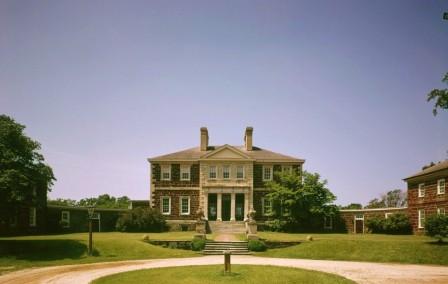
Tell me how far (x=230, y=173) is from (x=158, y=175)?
7996 mm

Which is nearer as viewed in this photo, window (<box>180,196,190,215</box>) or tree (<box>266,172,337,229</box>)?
tree (<box>266,172,337,229</box>)

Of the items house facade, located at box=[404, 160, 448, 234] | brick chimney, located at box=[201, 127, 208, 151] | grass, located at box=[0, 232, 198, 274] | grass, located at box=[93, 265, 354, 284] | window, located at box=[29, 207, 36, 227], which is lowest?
grass, located at box=[0, 232, 198, 274]

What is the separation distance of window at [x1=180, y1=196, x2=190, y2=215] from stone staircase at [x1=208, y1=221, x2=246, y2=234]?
3913mm

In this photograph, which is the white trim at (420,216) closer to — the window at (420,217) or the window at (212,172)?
the window at (420,217)

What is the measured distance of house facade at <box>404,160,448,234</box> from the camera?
33.9 m

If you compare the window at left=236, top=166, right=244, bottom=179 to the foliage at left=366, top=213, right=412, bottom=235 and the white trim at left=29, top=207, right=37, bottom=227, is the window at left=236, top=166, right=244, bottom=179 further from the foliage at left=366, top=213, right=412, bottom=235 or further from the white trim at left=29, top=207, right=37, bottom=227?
the white trim at left=29, top=207, right=37, bottom=227

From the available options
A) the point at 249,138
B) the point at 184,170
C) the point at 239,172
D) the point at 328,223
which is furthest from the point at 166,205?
the point at 328,223

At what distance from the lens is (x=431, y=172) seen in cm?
3525

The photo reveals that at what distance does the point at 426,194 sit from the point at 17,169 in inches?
1315

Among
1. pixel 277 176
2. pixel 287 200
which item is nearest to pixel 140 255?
pixel 287 200

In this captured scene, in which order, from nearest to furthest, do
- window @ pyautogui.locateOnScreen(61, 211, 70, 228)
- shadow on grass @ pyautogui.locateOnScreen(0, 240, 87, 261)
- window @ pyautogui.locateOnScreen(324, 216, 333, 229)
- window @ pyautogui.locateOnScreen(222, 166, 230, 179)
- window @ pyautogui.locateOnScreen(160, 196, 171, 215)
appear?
shadow on grass @ pyautogui.locateOnScreen(0, 240, 87, 261) < window @ pyautogui.locateOnScreen(61, 211, 70, 228) < window @ pyautogui.locateOnScreen(324, 216, 333, 229) < window @ pyautogui.locateOnScreen(222, 166, 230, 179) < window @ pyautogui.locateOnScreen(160, 196, 171, 215)

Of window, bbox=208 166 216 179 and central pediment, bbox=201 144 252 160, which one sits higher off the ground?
central pediment, bbox=201 144 252 160

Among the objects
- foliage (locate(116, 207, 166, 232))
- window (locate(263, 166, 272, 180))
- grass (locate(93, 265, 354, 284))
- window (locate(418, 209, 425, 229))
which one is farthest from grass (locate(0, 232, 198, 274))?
window (locate(418, 209, 425, 229))

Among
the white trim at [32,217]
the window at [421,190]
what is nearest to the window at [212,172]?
the white trim at [32,217]
